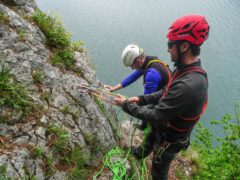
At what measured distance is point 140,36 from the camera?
19688 millimetres

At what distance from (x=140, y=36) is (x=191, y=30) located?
657 inches

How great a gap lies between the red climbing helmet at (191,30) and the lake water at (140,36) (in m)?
11.7

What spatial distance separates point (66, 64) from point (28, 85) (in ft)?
4.21

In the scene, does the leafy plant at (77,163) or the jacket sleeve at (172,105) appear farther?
the leafy plant at (77,163)

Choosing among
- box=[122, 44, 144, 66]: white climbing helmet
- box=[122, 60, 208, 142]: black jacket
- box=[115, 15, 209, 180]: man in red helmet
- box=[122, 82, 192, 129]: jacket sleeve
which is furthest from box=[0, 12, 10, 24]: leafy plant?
box=[122, 82, 192, 129]: jacket sleeve

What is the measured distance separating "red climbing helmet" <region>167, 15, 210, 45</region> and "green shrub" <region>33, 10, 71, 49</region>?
105 inches

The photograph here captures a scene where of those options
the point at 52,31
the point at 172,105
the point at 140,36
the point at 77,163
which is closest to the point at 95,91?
the point at 77,163

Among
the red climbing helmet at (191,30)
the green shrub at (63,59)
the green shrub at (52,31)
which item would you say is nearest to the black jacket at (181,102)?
the red climbing helmet at (191,30)

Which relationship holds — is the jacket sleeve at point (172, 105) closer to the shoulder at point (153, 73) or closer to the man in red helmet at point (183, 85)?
the man in red helmet at point (183, 85)

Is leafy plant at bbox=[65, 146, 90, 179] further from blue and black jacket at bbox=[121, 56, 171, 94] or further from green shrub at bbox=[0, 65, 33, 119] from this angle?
blue and black jacket at bbox=[121, 56, 171, 94]

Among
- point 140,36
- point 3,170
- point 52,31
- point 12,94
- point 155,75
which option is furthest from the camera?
point 140,36

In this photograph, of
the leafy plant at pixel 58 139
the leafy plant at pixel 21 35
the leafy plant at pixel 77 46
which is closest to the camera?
the leafy plant at pixel 58 139

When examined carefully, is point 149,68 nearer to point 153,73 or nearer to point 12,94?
point 153,73

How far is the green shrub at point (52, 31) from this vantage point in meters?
5.15
